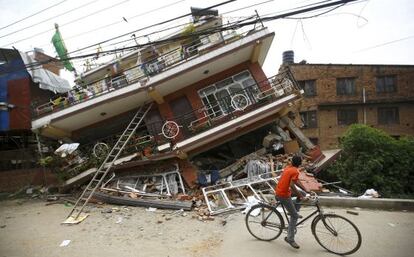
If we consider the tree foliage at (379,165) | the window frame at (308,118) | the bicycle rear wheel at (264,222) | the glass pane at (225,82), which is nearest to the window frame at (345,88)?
the window frame at (308,118)

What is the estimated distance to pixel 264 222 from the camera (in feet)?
22.9

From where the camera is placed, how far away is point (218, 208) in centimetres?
1061

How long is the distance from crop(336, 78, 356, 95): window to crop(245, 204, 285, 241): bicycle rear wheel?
77.4 ft

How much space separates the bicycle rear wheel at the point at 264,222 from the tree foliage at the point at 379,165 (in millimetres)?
7818

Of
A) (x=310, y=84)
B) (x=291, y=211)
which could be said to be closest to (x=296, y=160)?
(x=291, y=211)

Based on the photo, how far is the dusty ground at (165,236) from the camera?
674 cm

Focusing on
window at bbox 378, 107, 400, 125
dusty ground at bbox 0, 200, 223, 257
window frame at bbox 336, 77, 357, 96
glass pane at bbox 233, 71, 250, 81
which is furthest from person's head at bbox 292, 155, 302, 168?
window at bbox 378, 107, 400, 125

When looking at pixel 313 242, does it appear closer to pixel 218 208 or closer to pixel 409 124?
pixel 218 208

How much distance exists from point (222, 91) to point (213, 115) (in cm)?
148

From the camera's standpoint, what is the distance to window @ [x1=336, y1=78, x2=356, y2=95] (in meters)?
27.3

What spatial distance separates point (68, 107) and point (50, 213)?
217 inches

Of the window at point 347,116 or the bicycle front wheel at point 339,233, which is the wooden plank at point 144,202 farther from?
the window at point 347,116

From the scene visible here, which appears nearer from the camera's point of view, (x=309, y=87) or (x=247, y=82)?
(x=247, y=82)

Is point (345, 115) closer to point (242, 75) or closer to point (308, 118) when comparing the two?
point (308, 118)
